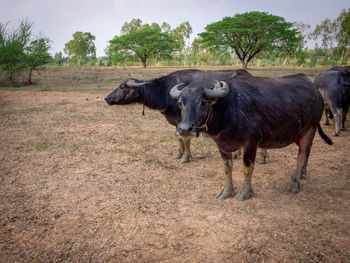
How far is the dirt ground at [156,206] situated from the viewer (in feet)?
9.06

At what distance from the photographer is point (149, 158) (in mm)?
5574

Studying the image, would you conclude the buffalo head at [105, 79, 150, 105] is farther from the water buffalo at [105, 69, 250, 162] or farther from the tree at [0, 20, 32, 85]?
the tree at [0, 20, 32, 85]

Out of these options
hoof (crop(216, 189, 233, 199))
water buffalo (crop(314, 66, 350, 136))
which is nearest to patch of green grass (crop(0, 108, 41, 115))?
hoof (crop(216, 189, 233, 199))

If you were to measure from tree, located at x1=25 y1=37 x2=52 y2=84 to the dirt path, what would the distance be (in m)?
14.6

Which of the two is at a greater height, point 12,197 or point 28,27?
point 28,27

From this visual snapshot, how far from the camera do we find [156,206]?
12.1 ft

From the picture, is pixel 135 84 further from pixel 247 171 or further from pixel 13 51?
pixel 13 51

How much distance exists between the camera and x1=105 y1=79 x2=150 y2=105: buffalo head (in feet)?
18.5

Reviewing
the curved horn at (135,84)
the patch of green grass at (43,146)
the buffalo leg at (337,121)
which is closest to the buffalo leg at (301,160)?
the curved horn at (135,84)

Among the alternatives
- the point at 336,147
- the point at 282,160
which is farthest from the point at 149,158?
the point at 336,147

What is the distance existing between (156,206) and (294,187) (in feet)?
7.39

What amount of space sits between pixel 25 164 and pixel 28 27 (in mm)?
17953

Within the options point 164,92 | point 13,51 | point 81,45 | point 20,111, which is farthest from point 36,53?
point 81,45

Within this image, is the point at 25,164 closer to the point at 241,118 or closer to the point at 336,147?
the point at 241,118
